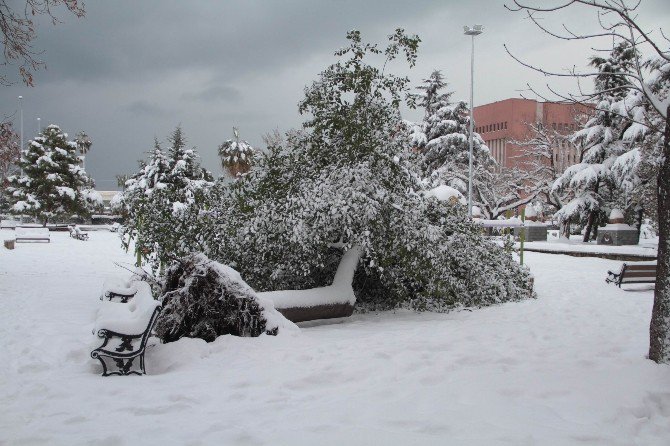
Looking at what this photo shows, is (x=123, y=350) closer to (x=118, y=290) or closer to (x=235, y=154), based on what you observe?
(x=118, y=290)

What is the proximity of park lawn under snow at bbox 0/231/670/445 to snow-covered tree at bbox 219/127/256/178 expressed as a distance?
39.0 meters

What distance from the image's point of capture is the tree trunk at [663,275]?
5.26 m

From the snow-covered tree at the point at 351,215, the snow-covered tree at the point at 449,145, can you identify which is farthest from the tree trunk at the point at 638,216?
the snow-covered tree at the point at 351,215

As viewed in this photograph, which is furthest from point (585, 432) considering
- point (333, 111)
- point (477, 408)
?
point (333, 111)

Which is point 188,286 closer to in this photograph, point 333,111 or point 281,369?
point 281,369

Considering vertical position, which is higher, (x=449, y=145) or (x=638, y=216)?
(x=449, y=145)

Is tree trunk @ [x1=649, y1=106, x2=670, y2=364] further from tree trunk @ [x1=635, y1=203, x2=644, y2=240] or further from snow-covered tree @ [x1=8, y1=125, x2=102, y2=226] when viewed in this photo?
snow-covered tree @ [x1=8, y1=125, x2=102, y2=226]

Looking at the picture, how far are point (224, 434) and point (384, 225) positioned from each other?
6078mm

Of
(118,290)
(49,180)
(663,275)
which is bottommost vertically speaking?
(118,290)

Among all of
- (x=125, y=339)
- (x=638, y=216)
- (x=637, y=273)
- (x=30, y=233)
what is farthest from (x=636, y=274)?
(x=30, y=233)

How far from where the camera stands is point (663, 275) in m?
5.29

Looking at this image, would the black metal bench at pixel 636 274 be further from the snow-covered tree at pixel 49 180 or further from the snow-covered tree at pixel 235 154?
the snow-covered tree at pixel 49 180

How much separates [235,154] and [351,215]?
39.7m

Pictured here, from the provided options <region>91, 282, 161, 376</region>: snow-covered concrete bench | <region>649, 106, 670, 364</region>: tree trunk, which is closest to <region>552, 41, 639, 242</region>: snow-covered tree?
<region>649, 106, 670, 364</region>: tree trunk
